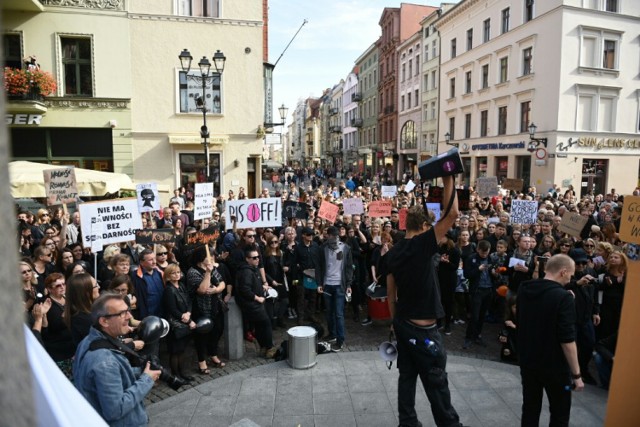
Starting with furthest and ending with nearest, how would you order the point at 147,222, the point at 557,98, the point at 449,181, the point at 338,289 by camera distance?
the point at 557,98 → the point at 147,222 → the point at 338,289 → the point at 449,181

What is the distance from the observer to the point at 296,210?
441 inches

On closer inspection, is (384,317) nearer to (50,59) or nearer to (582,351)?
(582,351)

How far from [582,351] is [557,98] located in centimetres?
2406

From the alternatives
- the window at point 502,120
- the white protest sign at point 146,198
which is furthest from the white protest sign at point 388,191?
the window at point 502,120

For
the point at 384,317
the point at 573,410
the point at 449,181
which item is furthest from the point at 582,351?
the point at 449,181

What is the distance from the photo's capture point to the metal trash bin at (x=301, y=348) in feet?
21.1

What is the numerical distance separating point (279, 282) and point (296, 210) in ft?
10.8

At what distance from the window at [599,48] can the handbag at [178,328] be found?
1125 inches

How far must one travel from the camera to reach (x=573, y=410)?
17.5 ft

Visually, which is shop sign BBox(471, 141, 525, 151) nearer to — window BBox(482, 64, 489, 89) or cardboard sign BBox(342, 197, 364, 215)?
window BBox(482, 64, 489, 89)

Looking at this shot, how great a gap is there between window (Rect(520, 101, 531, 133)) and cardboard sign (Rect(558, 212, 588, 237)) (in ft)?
75.1

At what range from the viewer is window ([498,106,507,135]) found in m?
31.4

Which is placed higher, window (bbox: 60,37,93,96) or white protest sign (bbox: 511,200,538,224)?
window (bbox: 60,37,93,96)

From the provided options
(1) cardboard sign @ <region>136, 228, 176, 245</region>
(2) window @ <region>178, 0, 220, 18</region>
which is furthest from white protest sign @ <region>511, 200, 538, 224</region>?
(2) window @ <region>178, 0, 220, 18</region>
